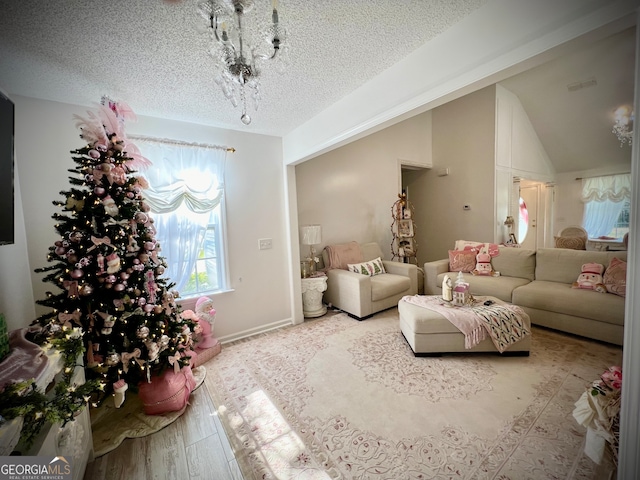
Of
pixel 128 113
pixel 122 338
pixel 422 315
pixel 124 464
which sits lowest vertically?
pixel 124 464

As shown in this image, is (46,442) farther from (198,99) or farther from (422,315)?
(422,315)

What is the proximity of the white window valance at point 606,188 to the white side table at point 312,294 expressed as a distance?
6.60 m

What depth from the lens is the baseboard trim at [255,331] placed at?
9.63 feet

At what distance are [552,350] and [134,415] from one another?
366 centimetres

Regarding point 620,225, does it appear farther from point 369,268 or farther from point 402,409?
point 402,409

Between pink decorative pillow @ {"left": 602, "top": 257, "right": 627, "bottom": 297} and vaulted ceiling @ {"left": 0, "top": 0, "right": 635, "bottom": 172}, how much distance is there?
216cm

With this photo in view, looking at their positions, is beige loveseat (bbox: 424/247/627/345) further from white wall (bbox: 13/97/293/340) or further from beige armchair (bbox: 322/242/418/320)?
white wall (bbox: 13/97/293/340)

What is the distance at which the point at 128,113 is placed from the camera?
1.89 meters

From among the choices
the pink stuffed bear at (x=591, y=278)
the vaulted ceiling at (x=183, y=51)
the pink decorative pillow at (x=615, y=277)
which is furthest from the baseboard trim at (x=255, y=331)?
the pink decorative pillow at (x=615, y=277)

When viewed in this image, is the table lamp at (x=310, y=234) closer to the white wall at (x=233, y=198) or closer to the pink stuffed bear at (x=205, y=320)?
the white wall at (x=233, y=198)

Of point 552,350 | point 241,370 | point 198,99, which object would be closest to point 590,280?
point 552,350

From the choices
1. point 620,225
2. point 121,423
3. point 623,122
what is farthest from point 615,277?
point 121,423

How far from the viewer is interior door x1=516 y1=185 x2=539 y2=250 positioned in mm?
6227

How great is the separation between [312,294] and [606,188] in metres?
6.96
